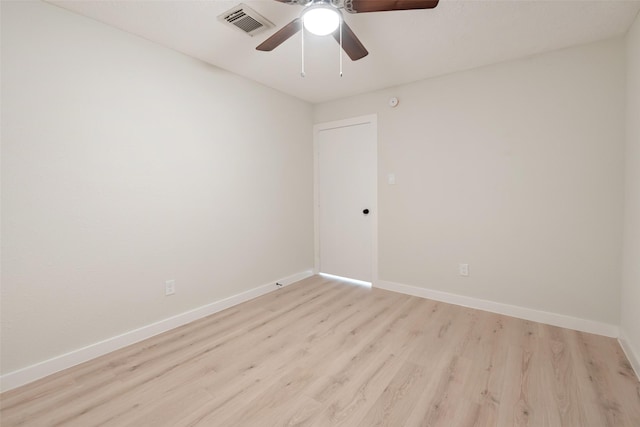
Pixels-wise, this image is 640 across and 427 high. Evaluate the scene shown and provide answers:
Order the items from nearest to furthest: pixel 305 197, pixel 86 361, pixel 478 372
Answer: pixel 478 372, pixel 86 361, pixel 305 197

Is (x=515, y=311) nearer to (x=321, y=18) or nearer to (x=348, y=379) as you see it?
(x=348, y=379)

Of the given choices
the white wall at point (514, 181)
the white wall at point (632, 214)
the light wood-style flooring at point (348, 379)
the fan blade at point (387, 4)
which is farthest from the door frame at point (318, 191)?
the white wall at point (632, 214)

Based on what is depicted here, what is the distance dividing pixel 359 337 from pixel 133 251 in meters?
1.93

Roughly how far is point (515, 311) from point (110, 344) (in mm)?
3426

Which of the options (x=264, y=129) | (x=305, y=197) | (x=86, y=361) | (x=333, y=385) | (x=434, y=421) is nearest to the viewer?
(x=434, y=421)

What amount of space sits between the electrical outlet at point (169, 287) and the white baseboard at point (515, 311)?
7.52ft

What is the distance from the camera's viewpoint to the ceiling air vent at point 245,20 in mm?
1868

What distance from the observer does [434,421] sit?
144cm

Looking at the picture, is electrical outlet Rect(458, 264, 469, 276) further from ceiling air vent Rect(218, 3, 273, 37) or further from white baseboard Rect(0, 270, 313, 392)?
ceiling air vent Rect(218, 3, 273, 37)

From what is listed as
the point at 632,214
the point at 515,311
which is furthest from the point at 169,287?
the point at 632,214

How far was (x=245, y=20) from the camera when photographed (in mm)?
1970

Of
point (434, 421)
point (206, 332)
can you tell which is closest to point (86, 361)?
point (206, 332)

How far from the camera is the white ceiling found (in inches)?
72.6

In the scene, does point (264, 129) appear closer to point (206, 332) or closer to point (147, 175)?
point (147, 175)
